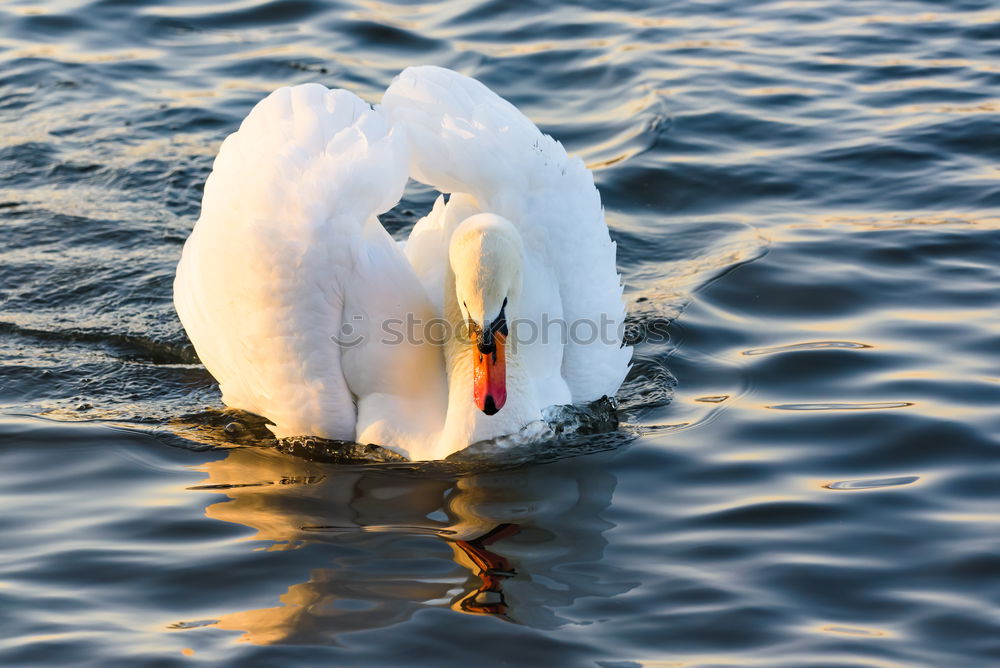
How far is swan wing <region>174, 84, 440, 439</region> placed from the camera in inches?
261

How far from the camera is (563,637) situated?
17.3 ft

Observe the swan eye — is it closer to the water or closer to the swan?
the swan

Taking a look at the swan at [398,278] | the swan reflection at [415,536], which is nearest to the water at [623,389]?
the swan reflection at [415,536]

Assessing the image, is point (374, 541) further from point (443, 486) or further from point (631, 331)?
point (631, 331)

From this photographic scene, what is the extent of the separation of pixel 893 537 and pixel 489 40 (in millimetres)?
8356

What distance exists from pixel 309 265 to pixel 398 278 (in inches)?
18.9

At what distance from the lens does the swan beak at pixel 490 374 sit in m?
6.31

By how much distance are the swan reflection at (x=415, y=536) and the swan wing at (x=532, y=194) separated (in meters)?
0.76

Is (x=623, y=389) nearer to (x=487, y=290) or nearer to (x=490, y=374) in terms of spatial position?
(x=490, y=374)

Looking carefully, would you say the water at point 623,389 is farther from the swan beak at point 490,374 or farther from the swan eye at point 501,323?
the swan eye at point 501,323

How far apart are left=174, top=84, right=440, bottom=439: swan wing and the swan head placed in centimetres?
57

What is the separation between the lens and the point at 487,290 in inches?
243

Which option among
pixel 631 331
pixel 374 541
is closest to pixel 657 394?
pixel 631 331

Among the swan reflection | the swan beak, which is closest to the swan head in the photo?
the swan beak
